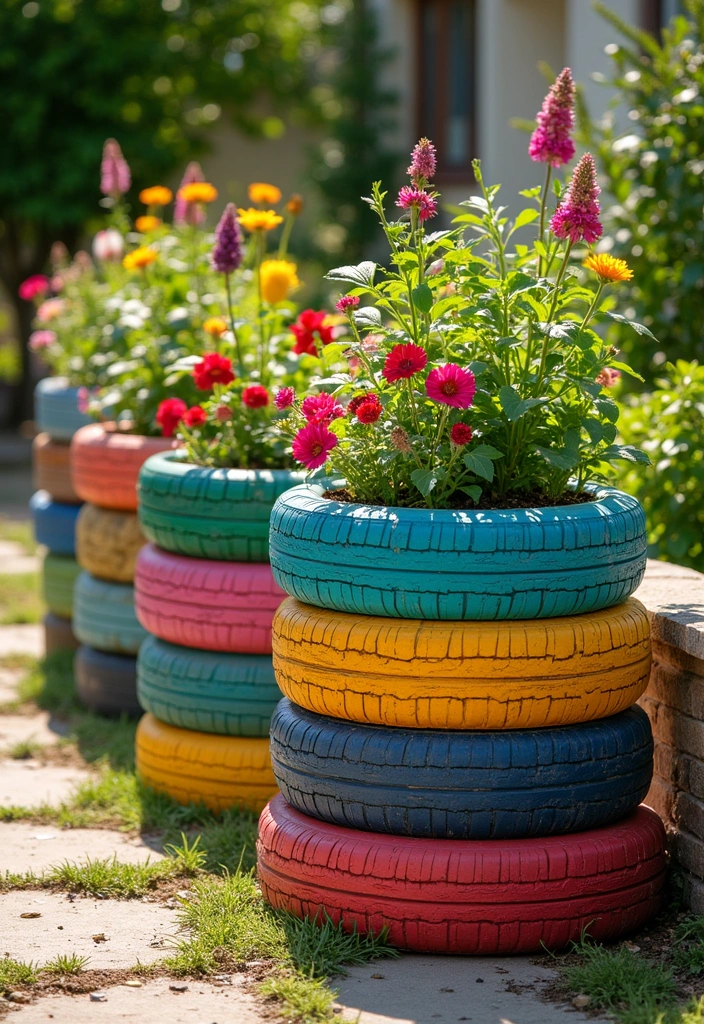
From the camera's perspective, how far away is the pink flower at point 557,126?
3127 mm

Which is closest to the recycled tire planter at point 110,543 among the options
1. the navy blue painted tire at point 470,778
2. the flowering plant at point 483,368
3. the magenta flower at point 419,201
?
the flowering plant at point 483,368

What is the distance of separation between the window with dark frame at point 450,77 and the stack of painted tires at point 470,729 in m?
9.61

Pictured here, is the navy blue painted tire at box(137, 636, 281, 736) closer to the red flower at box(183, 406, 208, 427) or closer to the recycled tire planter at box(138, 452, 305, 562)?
the recycled tire planter at box(138, 452, 305, 562)

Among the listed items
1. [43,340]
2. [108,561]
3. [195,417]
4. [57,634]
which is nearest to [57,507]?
[57,634]

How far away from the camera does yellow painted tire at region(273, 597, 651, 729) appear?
9.45 feet

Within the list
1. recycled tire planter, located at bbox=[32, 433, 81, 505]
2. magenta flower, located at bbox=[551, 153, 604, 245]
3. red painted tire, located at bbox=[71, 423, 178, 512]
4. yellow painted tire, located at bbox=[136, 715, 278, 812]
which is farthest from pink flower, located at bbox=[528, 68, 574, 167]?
recycled tire planter, located at bbox=[32, 433, 81, 505]

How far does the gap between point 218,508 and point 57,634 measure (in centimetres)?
245

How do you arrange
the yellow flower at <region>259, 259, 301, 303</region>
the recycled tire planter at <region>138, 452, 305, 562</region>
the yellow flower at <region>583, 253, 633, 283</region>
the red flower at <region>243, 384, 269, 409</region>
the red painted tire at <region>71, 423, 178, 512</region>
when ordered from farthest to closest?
the red painted tire at <region>71, 423, 178, 512</region> < the yellow flower at <region>259, 259, 301, 303</region> < the red flower at <region>243, 384, 269, 409</region> < the recycled tire planter at <region>138, 452, 305, 562</region> < the yellow flower at <region>583, 253, 633, 283</region>

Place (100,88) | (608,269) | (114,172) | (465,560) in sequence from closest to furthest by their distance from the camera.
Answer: (465,560) → (608,269) → (114,172) → (100,88)

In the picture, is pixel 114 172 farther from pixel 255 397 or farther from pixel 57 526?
pixel 255 397

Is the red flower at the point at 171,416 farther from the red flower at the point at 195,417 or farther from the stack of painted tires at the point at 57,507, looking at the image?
the stack of painted tires at the point at 57,507

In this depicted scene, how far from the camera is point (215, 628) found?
391 centimetres

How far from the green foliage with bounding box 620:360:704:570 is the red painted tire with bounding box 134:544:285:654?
3.99ft

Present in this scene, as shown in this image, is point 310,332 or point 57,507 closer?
point 310,332
